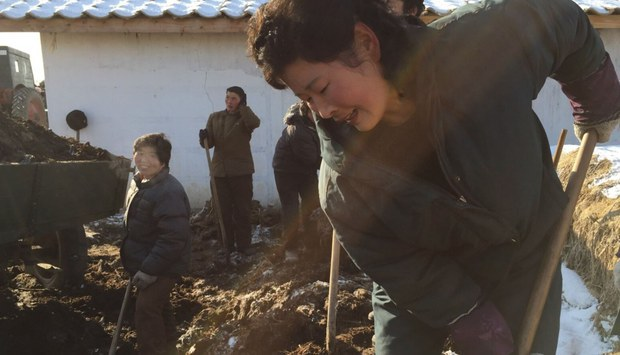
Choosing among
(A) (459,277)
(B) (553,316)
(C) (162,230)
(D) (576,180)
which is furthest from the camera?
(C) (162,230)

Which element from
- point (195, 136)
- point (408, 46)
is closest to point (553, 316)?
point (408, 46)

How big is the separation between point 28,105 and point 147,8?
3.05 meters

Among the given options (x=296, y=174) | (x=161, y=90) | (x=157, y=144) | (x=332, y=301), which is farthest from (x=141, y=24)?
(x=332, y=301)

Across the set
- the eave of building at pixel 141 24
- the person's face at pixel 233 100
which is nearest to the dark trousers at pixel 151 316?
the person's face at pixel 233 100

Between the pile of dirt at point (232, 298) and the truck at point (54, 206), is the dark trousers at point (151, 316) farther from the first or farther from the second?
the truck at point (54, 206)

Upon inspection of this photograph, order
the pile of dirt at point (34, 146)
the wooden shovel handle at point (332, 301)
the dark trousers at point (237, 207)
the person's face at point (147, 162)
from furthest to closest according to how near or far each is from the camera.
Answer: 1. the dark trousers at point (237, 207)
2. the pile of dirt at point (34, 146)
3. the person's face at point (147, 162)
4. the wooden shovel handle at point (332, 301)

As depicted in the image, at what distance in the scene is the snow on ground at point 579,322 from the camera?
310 centimetres

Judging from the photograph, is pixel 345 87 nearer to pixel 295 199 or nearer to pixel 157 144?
pixel 157 144

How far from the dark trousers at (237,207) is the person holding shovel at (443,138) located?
4.62 meters

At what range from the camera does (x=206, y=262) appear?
19.4ft

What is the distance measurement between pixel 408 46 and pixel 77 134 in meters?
7.68

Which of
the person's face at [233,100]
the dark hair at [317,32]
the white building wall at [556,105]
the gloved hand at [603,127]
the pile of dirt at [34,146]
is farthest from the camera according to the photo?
the white building wall at [556,105]

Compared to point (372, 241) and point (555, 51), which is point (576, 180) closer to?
point (555, 51)

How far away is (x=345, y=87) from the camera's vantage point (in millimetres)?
1229
